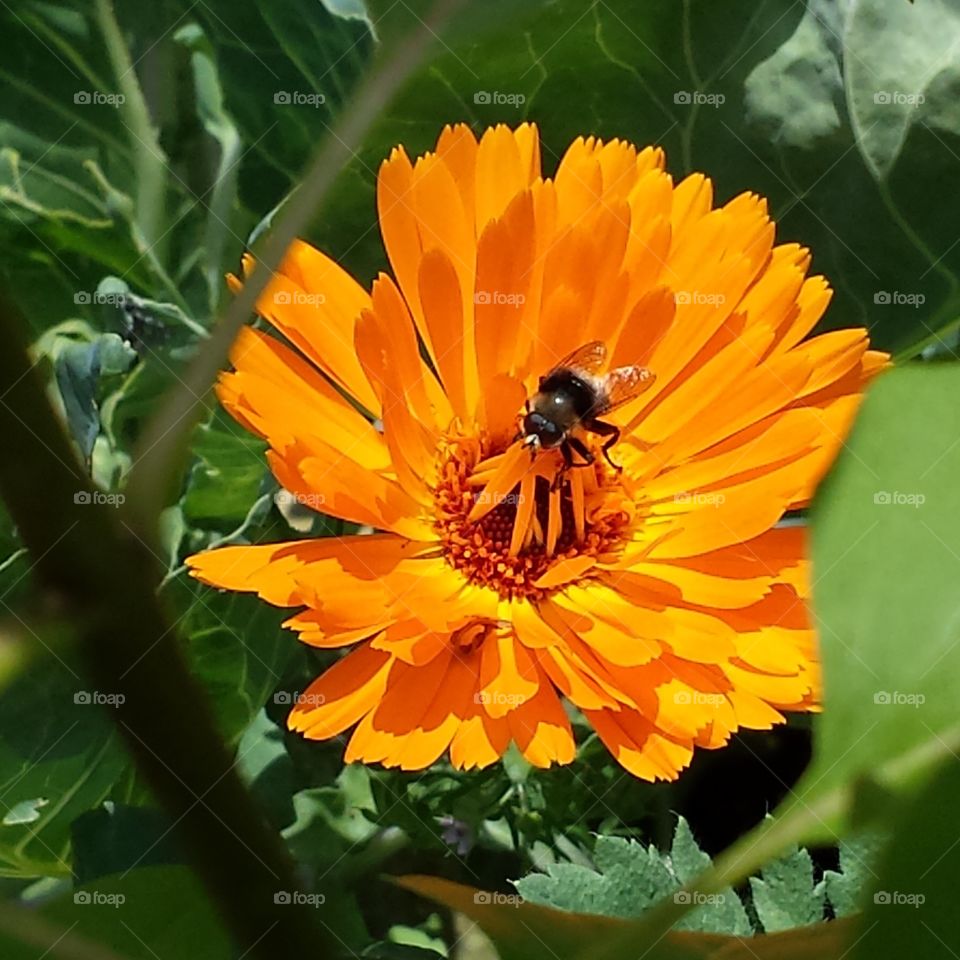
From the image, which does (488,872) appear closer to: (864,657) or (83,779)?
(83,779)

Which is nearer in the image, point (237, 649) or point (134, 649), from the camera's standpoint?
point (134, 649)

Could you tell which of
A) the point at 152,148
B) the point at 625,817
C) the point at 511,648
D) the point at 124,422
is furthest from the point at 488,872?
the point at 152,148

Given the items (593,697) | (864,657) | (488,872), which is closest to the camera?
(864,657)

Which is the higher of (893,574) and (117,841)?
(893,574)

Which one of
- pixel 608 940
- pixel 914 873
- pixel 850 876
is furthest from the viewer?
pixel 850 876

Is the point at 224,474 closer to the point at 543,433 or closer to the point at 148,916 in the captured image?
the point at 543,433

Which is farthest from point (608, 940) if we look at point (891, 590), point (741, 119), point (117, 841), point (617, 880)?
point (741, 119)

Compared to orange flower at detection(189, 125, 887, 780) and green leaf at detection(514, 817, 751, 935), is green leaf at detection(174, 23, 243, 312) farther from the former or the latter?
green leaf at detection(514, 817, 751, 935)

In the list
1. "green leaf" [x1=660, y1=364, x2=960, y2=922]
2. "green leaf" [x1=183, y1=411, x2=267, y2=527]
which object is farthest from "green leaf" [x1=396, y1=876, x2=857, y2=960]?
"green leaf" [x1=183, y1=411, x2=267, y2=527]
